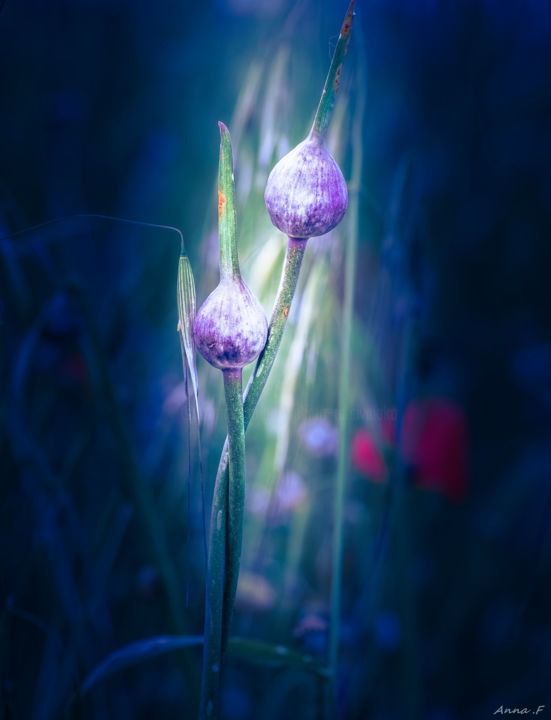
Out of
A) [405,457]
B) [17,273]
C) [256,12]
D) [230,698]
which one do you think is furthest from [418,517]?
[256,12]

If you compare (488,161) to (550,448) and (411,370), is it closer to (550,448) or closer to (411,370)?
(550,448)

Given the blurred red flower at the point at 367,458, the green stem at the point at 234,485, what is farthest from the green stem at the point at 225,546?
the blurred red flower at the point at 367,458

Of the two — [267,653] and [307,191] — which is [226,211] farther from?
[267,653]

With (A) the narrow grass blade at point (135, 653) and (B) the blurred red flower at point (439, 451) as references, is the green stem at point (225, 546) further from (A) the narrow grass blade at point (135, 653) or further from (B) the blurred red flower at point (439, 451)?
(B) the blurred red flower at point (439, 451)

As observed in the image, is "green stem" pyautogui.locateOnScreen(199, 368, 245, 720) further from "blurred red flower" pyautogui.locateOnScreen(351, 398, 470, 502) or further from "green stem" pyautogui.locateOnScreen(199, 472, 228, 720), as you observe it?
"blurred red flower" pyautogui.locateOnScreen(351, 398, 470, 502)

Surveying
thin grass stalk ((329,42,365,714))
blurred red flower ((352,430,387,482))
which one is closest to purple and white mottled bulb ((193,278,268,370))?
thin grass stalk ((329,42,365,714))

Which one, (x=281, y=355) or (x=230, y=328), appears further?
(x=281, y=355)

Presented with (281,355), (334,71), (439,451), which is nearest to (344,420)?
(281,355)
